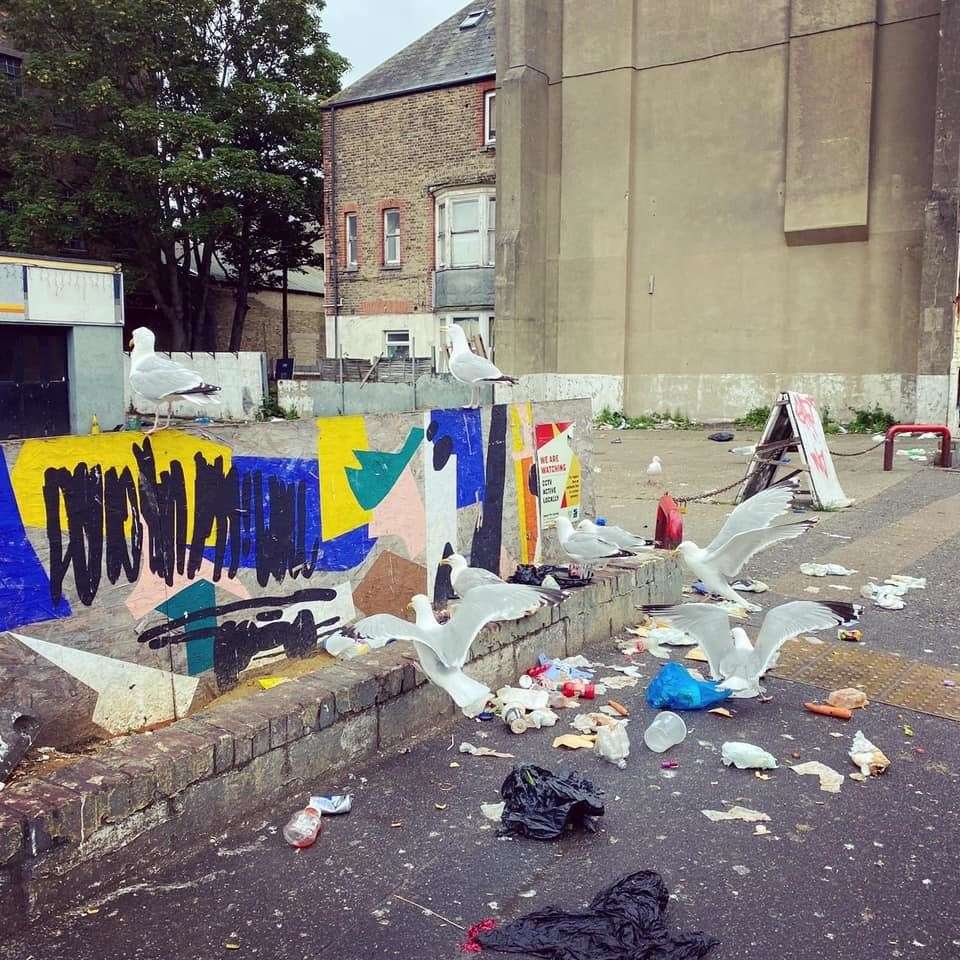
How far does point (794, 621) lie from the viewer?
4.76 metres

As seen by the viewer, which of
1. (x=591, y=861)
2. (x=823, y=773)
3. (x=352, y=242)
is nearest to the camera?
(x=591, y=861)

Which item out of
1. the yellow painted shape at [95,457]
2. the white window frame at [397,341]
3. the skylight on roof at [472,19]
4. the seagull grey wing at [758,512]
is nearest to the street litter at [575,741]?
the seagull grey wing at [758,512]

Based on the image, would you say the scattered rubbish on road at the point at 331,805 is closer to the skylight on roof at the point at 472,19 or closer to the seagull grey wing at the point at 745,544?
the seagull grey wing at the point at 745,544

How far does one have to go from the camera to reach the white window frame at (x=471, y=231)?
2538 cm

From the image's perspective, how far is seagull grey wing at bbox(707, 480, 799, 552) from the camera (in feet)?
17.2

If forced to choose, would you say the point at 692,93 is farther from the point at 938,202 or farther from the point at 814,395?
the point at 814,395

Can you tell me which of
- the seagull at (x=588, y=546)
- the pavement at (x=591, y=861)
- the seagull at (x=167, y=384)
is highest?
the seagull at (x=167, y=384)

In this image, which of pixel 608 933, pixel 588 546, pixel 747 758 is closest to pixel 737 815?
pixel 747 758

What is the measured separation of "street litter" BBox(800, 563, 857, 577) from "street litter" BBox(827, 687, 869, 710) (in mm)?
3216

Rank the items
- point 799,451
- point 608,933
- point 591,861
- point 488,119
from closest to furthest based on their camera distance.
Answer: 1. point 608,933
2. point 591,861
3. point 799,451
4. point 488,119

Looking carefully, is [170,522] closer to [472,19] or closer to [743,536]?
A: [743,536]

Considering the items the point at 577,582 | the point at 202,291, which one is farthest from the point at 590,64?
the point at 577,582

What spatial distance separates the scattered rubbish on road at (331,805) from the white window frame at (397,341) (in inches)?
933

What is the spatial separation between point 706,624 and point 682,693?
1.41ft
